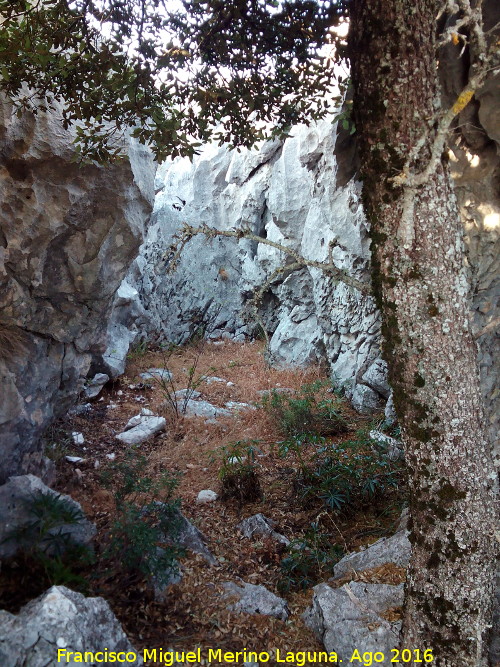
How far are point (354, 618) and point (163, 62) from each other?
368 cm

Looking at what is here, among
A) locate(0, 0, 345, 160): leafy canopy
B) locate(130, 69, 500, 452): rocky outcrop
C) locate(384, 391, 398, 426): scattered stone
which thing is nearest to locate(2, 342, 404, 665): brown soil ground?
locate(384, 391, 398, 426): scattered stone

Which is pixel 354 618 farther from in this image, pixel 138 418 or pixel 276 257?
pixel 276 257

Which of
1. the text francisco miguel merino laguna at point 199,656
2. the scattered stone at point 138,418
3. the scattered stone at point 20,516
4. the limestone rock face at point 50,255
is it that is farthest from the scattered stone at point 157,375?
the text francisco miguel merino laguna at point 199,656

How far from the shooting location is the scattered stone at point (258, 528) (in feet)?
12.8

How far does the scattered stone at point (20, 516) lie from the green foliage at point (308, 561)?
1470 millimetres

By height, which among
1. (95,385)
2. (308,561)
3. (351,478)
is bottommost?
(308,561)

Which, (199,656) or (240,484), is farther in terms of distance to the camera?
(240,484)

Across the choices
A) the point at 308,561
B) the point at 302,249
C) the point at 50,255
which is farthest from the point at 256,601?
the point at 302,249

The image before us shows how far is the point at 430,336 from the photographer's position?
218cm

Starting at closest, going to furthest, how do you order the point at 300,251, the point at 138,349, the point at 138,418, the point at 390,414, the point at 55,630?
1. the point at 55,630
2. the point at 138,418
3. the point at 390,414
4. the point at 138,349
5. the point at 300,251

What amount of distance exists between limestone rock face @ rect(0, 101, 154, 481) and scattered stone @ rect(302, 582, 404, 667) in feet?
8.25

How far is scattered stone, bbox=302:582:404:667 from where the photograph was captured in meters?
2.54

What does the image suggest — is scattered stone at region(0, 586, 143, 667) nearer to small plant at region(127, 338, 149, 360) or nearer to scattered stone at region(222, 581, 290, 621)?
scattered stone at region(222, 581, 290, 621)

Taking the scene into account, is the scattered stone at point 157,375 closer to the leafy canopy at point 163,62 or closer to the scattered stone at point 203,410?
the scattered stone at point 203,410
